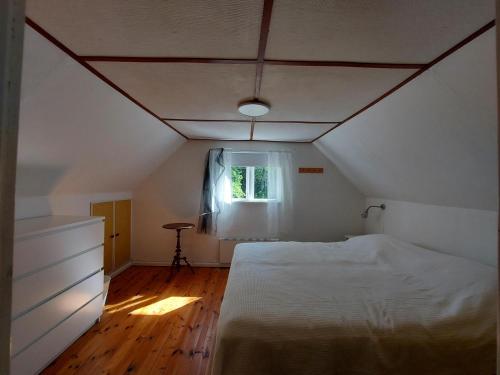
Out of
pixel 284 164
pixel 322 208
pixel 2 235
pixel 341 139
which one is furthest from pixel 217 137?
pixel 2 235

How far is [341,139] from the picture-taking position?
9.92ft

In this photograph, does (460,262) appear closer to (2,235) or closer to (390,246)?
(390,246)

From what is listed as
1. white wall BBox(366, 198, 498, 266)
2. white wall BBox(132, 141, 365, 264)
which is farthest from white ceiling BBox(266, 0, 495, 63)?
white wall BBox(132, 141, 365, 264)

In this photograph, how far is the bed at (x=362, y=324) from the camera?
4.03 feet

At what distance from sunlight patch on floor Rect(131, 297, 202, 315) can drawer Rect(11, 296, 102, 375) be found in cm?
45

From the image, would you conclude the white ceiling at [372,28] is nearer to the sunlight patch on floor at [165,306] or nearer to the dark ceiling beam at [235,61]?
the dark ceiling beam at [235,61]

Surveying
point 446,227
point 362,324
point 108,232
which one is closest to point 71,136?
point 108,232

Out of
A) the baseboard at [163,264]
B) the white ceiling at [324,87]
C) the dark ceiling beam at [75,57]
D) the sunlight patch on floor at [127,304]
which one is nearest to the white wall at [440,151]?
the white ceiling at [324,87]

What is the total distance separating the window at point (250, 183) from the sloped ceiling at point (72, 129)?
1.32 m

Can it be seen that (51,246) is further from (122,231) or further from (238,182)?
(238,182)

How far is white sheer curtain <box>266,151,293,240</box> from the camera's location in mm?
3889

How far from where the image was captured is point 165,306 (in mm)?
2729

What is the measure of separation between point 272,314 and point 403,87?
5.68 ft

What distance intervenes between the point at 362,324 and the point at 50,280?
2126mm
